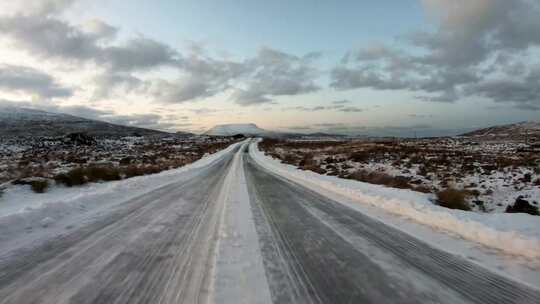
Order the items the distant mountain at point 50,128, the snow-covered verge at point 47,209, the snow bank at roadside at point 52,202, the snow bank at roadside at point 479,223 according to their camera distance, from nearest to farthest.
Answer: the snow bank at roadside at point 479,223, the snow-covered verge at point 47,209, the snow bank at roadside at point 52,202, the distant mountain at point 50,128

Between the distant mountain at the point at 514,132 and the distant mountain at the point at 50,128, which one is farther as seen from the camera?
the distant mountain at the point at 514,132

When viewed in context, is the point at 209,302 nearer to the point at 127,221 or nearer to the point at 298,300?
the point at 298,300

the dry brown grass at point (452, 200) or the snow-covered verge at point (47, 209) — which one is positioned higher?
the dry brown grass at point (452, 200)

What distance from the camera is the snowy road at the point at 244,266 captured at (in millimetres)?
3590

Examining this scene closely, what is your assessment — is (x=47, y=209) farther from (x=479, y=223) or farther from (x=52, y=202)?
(x=479, y=223)

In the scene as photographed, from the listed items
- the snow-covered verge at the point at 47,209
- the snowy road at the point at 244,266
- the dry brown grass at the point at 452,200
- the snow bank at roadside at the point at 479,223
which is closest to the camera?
Answer: the snowy road at the point at 244,266

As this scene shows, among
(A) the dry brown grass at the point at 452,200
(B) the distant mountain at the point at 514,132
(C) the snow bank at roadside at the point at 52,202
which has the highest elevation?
(B) the distant mountain at the point at 514,132

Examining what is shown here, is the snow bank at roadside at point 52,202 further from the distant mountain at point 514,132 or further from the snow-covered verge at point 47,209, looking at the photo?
the distant mountain at point 514,132

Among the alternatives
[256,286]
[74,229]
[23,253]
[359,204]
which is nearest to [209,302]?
[256,286]

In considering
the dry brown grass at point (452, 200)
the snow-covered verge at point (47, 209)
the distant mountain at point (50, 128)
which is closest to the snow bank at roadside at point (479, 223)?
the dry brown grass at point (452, 200)

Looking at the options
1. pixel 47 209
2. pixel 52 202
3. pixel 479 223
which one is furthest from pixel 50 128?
pixel 479 223

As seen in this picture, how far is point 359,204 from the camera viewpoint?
9297 millimetres

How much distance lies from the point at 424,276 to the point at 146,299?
10.9 ft

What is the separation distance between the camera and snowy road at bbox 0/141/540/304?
359 centimetres
